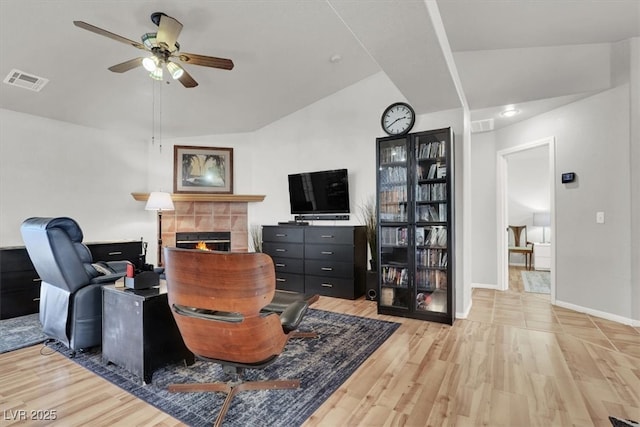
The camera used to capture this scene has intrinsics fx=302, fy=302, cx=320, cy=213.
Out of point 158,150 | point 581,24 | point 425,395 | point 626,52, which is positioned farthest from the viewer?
point 158,150

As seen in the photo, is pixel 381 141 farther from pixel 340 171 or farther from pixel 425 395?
pixel 425 395

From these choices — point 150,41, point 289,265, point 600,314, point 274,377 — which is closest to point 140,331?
point 274,377

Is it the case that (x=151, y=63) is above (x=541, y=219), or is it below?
above

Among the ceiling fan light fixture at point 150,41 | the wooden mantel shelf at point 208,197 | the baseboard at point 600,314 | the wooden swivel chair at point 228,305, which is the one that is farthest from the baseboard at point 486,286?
the ceiling fan light fixture at point 150,41

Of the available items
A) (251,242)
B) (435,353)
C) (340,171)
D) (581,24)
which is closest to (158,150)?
(251,242)

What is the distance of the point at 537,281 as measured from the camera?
524 cm

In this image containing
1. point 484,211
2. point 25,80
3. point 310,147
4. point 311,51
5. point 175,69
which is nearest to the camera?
point 175,69

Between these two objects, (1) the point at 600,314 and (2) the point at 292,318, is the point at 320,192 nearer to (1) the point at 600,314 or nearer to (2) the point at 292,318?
(2) the point at 292,318

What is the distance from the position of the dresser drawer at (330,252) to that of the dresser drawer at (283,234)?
8.4 inches

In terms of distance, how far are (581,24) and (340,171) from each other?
3.01m

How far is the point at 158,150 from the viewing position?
17.4ft

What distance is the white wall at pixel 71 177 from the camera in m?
3.85

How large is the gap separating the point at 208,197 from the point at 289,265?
189 centimetres

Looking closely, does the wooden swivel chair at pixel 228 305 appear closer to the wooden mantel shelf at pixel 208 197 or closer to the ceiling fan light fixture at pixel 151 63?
the ceiling fan light fixture at pixel 151 63
